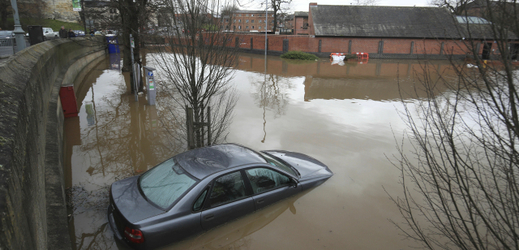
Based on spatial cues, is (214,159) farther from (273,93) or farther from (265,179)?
(273,93)

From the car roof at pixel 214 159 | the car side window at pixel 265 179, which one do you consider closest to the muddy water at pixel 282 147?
the car side window at pixel 265 179

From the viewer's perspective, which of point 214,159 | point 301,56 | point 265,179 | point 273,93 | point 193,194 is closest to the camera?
point 193,194

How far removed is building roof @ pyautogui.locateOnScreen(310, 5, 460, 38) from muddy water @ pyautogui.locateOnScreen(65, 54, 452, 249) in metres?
24.4

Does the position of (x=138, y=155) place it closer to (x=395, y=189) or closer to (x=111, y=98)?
(x=395, y=189)

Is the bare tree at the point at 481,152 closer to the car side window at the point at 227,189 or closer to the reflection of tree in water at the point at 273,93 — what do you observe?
the car side window at the point at 227,189

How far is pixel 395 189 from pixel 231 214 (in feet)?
12.4

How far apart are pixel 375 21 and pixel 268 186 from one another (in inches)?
1623

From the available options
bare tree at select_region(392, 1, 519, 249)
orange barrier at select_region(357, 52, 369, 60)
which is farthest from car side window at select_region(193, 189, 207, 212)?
orange barrier at select_region(357, 52, 369, 60)

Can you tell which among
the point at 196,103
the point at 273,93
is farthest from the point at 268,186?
the point at 273,93

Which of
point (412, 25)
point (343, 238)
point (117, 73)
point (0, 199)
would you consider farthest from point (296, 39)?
point (0, 199)

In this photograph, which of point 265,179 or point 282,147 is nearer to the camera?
point 265,179

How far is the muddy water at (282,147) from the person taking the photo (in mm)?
5125

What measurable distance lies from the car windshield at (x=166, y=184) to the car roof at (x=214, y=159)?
12cm

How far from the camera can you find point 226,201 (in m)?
4.93
